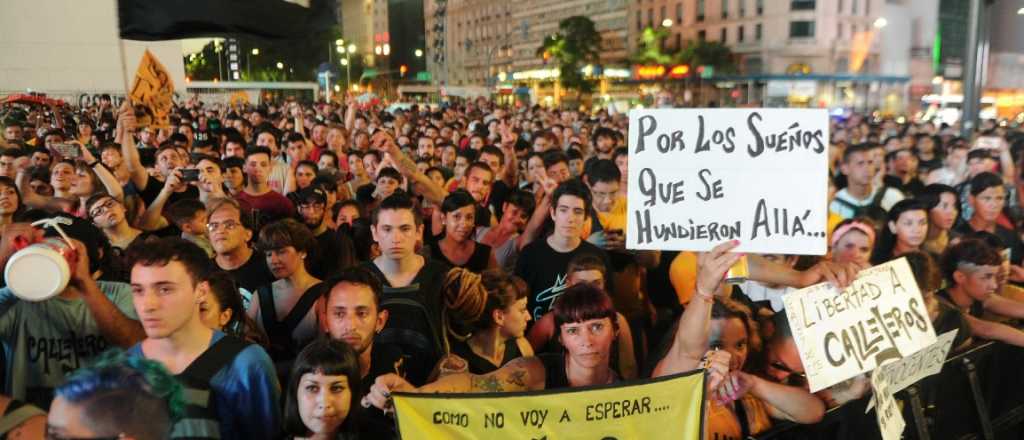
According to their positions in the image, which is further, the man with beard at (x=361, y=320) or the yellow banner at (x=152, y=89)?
the yellow banner at (x=152, y=89)

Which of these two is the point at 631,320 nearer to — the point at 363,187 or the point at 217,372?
the point at 217,372

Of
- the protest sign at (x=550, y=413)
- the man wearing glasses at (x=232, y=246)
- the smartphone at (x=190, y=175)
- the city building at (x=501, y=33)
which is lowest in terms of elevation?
the protest sign at (x=550, y=413)

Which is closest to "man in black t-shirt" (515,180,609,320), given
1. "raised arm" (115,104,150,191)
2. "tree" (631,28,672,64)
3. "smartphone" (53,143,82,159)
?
"raised arm" (115,104,150,191)

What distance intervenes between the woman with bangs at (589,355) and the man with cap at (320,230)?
197 cm

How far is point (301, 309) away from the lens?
160 inches

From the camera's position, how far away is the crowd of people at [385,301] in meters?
2.85

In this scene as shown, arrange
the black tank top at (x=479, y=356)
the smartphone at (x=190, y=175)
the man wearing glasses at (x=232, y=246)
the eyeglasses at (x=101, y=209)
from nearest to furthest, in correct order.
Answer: the black tank top at (x=479, y=356)
the man wearing glasses at (x=232, y=246)
the eyeglasses at (x=101, y=209)
the smartphone at (x=190, y=175)

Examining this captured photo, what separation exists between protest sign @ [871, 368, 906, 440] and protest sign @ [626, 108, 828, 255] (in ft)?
1.92

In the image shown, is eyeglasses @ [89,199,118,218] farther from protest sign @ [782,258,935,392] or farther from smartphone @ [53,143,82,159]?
protest sign @ [782,258,935,392]

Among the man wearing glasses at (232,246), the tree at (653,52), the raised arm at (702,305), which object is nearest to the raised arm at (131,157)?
the man wearing glasses at (232,246)

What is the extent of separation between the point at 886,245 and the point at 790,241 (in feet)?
9.48

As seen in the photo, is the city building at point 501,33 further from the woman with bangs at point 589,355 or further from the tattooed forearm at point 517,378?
the tattooed forearm at point 517,378

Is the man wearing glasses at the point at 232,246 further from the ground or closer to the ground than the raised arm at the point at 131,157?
closer to the ground

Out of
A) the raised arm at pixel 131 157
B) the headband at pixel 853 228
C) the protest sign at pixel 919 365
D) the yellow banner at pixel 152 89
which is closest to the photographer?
the protest sign at pixel 919 365
